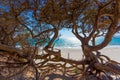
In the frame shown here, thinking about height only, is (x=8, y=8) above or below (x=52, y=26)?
above

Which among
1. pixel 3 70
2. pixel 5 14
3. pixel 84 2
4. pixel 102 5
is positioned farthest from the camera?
pixel 3 70

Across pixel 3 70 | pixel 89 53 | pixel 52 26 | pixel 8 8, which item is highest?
pixel 8 8

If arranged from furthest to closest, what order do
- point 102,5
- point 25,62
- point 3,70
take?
point 3,70, point 25,62, point 102,5

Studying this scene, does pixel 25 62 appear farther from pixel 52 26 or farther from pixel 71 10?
pixel 71 10

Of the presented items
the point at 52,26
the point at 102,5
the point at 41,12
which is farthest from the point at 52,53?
the point at 102,5

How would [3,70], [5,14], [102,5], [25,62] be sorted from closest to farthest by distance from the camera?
[102,5] → [5,14] → [25,62] → [3,70]

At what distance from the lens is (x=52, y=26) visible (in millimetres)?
4613

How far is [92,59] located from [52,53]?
2.82 ft

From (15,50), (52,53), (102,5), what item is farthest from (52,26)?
(102,5)

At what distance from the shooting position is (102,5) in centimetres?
378

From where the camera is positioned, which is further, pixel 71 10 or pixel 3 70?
pixel 3 70

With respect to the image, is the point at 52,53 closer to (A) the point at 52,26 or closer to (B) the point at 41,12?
(A) the point at 52,26

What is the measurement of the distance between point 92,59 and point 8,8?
2.02 metres

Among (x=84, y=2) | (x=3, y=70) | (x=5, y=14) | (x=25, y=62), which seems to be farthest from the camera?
(x=3, y=70)
